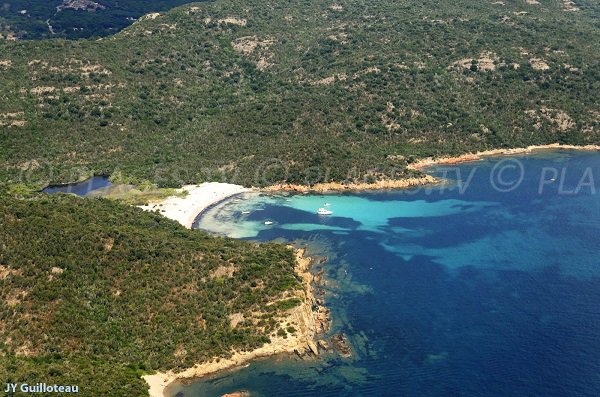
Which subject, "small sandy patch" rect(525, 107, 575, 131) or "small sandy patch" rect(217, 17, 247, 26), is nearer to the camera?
"small sandy patch" rect(525, 107, 575, 131)

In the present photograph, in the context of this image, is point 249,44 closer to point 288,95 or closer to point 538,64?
point 288,95

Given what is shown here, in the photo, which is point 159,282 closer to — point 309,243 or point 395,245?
point 309,243

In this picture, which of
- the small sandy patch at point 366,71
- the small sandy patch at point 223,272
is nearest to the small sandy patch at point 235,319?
the small sandy patch at point 223,272

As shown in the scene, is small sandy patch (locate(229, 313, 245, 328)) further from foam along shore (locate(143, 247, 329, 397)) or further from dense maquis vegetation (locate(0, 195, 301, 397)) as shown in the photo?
foam along shore (locate(143, 247, 329, 397))

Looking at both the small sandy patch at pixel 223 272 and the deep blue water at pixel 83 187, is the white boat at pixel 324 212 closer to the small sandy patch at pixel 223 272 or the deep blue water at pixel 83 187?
the small sandy patch at pixel 223 272

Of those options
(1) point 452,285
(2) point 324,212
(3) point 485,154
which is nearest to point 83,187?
(2) point 324,212

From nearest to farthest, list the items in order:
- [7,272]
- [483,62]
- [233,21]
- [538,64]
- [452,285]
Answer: [7,272]
[452,285]
[538,64]
[483,62]
[233,21]

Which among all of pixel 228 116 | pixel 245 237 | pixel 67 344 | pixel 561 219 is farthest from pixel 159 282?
pixel 228 116

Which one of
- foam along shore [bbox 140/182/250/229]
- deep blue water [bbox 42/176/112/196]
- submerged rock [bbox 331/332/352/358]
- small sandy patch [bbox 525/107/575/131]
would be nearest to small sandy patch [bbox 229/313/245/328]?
submerged rock [bbox 331/332/352/358]
